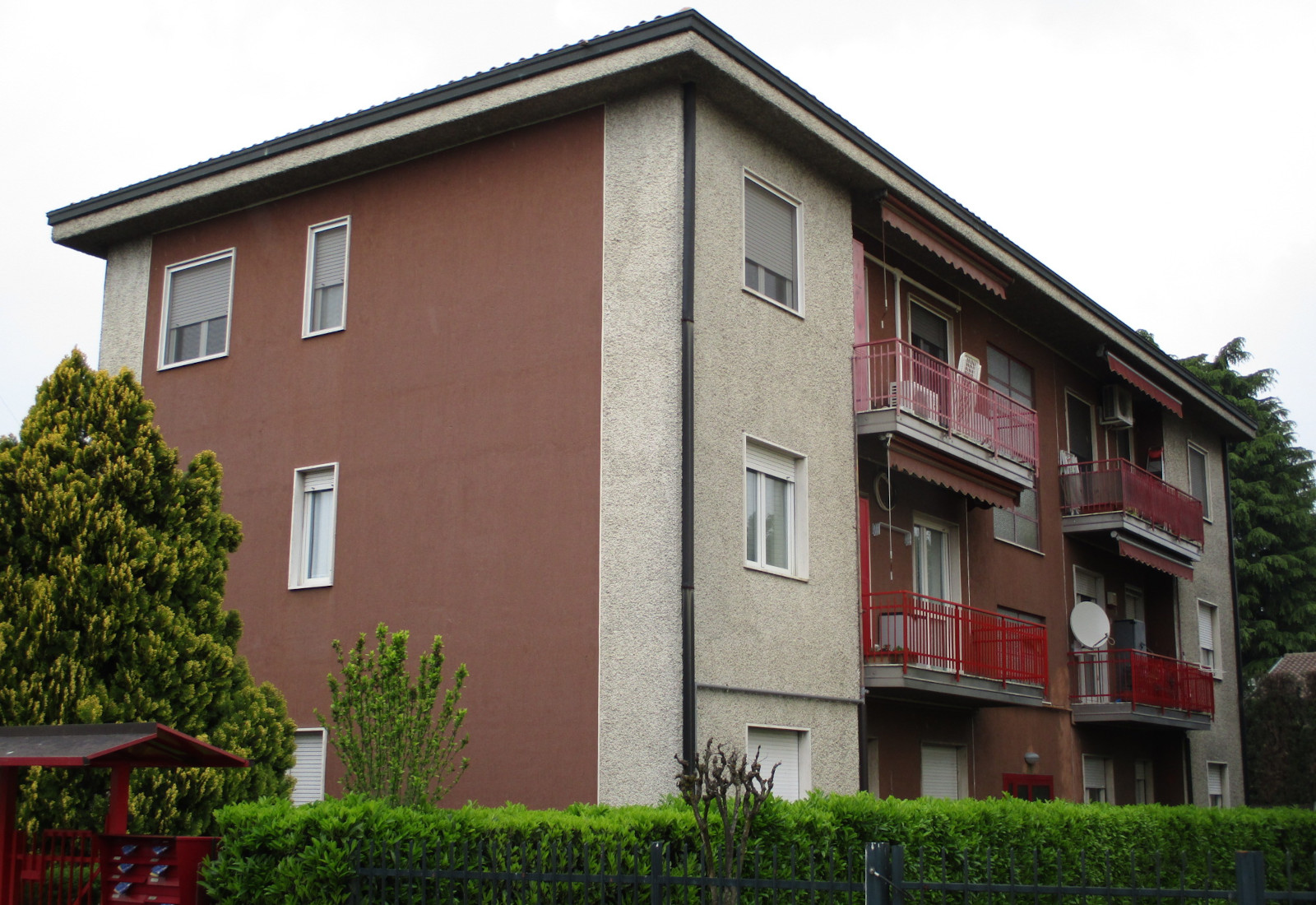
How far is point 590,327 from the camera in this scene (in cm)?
1473

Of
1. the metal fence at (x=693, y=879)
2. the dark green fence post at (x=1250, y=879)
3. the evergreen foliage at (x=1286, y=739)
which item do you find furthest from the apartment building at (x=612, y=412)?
the evergreen foliage at (x=1286, y=739)

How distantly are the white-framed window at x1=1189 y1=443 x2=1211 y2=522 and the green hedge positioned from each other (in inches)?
672

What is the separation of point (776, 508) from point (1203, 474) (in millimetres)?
17757

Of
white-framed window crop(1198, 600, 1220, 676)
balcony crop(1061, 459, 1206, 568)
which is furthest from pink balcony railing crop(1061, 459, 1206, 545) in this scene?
white-framed window crop(1198, 600, 1220, 676)

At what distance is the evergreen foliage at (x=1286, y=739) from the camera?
26.5 m

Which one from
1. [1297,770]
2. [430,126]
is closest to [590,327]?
[430,126]

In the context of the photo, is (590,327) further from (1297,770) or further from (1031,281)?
(1297,770)

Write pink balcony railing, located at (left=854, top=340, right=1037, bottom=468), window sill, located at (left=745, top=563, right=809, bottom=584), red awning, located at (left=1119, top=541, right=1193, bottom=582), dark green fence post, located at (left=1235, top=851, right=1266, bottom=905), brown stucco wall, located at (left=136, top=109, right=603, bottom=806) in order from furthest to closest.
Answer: red awning, located at (left=1119, top=541, right=1193, bottom=582)
pink balcony railing, located at (left=854, top=340, right=1037, bottom=468)
window sill, located at (left=745, top=563, right=809, bottom=584)
brown stucco wall, located at (left=136, top=109, right=603, bottom=806)
dark green fence post, located at (left=1235, top=851, right=1266, bottom=905)

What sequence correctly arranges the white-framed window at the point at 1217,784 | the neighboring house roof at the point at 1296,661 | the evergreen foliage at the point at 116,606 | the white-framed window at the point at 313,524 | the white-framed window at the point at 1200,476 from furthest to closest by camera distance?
the neighboring house roof at the point at 1296,661
the white-framed window at the point at 1200,476
the white-framed window at the point at 1217,784
the white-framed window at the point at 313,524
the evergreen foliage at the point at 116,606

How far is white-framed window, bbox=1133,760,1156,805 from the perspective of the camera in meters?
25.0

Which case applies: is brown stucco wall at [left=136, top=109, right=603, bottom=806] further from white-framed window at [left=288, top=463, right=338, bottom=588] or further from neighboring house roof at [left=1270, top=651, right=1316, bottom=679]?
neighboring house roof at [left=1270, top=651, right=1316, bottom=679]

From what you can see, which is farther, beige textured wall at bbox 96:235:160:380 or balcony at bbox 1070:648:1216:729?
balcony at bbox 1070:648:1216:729

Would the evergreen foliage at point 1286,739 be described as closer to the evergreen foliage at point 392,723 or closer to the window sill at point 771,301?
the window sill at point 771,301

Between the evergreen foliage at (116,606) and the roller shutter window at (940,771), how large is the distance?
9560mm
